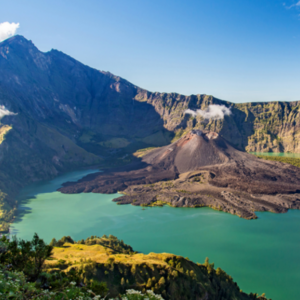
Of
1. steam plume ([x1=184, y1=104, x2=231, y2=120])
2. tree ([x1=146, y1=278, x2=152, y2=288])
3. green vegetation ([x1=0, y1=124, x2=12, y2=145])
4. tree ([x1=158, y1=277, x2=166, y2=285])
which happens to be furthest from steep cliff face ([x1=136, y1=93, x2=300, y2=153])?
tree ([x1=146, y1=278, x2=152, y2=288])

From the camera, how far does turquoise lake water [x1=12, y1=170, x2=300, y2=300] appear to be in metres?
33.7

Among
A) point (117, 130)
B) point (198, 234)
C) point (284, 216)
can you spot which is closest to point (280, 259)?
point (198, 234)

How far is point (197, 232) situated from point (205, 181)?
30.7 metres

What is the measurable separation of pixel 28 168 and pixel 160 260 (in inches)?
3279

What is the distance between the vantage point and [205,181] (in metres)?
75.5

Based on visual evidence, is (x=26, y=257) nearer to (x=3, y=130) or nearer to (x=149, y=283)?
(x=149, y=283)

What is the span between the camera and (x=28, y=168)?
3632 inches

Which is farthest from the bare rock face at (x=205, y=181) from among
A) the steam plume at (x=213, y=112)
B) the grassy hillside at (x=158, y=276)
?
the steam plume at (x=213, y=112)

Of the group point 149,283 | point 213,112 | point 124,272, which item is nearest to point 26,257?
point 124,272

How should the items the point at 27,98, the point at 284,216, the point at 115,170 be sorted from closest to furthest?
the point at 284,216 → the point at 115,170 → the point at 27,98

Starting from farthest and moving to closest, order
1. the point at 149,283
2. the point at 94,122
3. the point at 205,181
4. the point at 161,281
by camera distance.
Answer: the point at 94,122 → the point at 205,181 → the point at 161,281 → the point at 149,283

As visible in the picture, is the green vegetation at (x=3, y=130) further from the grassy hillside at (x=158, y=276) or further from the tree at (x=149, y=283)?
the tree at (x=149, y=283)

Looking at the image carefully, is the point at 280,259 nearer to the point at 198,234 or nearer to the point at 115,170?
the point at 198,234

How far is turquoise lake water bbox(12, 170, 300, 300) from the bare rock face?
3970 millimetres
